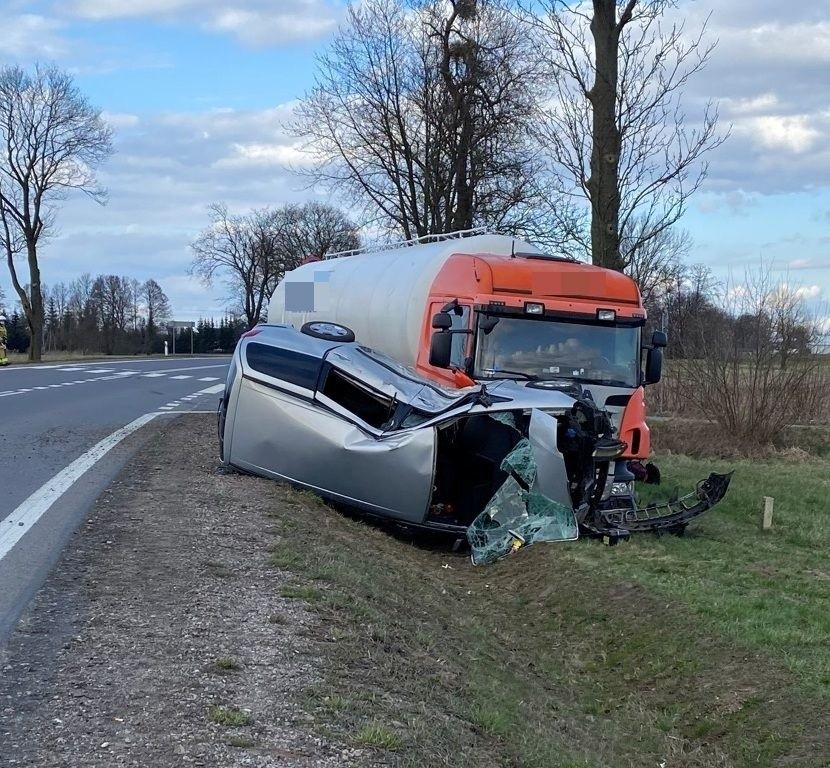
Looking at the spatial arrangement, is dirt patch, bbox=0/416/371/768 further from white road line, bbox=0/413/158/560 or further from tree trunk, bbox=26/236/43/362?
tree trunk, bbox=26/236/43/362

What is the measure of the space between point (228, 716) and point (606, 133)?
1353 cm

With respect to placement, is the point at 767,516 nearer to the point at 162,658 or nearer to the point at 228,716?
the point at 162,658

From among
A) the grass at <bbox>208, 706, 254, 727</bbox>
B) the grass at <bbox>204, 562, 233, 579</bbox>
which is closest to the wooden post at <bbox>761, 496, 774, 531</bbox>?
the grass at <bbox>204, 562, 233, 579</bbox>

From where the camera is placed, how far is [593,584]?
25.1 feet

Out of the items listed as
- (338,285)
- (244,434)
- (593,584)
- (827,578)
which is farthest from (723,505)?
(338,285)

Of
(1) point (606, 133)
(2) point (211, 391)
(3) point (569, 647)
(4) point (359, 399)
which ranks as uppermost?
(1) point (606, 133)

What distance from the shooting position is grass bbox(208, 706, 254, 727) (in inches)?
149

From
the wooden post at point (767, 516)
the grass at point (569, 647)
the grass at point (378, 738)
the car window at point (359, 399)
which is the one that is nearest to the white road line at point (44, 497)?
the grass at point (569, 647)

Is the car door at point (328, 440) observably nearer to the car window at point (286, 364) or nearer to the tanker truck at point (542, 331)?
the car window at point (286, 364)

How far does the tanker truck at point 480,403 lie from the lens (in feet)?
28.4

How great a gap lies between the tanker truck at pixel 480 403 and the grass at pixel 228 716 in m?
4.66

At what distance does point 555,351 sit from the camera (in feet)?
34.6

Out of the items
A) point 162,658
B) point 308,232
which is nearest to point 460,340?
point 162,658

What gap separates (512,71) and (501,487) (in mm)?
20328
